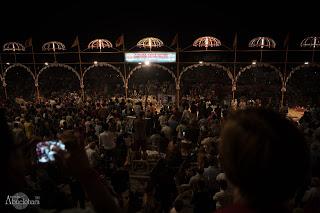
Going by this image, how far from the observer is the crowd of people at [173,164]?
124 cm

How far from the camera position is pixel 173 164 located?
8445mm

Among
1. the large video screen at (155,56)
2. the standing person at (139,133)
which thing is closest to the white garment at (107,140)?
the standing person at (139,133)

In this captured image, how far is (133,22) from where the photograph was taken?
51156mm

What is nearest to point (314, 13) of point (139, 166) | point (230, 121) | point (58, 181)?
point (139, 166)

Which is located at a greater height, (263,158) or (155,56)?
(155,56)

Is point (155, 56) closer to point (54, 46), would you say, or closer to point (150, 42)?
point (150, 42)

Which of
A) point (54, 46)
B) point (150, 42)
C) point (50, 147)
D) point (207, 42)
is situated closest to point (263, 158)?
point (50, 147)

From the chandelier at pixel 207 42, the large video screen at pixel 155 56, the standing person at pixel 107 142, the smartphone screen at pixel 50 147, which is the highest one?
the chandelier at pixel 207 42

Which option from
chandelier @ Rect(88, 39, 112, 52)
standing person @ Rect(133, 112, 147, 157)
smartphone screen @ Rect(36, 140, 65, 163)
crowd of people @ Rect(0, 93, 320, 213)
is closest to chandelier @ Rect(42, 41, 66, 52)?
chandelier @ Rect(88, 39, 112, 52)

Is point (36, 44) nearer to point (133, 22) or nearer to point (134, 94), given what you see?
point (133, 22)

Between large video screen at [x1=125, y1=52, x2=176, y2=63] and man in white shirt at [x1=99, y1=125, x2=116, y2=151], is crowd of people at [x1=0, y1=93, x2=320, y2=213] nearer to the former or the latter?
man in white shirt at [x1=99, y1=125, x2=116, y2=151]

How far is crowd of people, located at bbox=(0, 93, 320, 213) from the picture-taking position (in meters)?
1.24

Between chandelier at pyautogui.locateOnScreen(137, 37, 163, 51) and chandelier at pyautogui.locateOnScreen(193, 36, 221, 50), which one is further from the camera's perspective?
chandelier at pyautogui.locateOnScreen(137, 37, 163, 51)

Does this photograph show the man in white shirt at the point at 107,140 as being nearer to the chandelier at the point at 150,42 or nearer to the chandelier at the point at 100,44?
the chandelier at the point at 150,42
